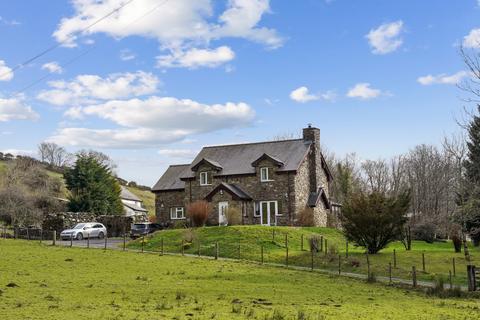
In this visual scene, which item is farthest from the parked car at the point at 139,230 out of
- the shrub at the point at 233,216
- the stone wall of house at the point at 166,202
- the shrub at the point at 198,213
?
the stone wall of house at the point at 166,202

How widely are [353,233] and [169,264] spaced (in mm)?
13386

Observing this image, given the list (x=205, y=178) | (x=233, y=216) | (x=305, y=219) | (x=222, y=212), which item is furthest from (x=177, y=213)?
(x=305, y=219)

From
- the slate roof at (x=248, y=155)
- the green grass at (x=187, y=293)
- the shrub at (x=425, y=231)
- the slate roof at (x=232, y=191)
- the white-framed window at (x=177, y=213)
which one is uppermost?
the slate roof at (x=248, y=155)

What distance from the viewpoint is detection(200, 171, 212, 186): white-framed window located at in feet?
186

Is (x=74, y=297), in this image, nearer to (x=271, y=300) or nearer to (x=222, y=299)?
(x=222, y=299)

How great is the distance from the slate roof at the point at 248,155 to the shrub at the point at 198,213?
561 centimetres

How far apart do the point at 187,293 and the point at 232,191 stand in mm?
33554

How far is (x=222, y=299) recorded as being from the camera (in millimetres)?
18016

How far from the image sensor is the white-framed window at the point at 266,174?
53.9m

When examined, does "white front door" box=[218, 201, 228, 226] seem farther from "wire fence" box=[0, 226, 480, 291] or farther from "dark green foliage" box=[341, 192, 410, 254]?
"dark green foliage" box=[341, 192, 410, 254]

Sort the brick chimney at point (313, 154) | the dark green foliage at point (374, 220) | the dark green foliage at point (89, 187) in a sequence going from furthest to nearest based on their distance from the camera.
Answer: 1. the dark green foliage at point (89, 187)
2. the brick chimney at point (313, 154)
3. the dark green foliage at point (374, 220)

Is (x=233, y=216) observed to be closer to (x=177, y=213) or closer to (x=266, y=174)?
(x=266, y=174)

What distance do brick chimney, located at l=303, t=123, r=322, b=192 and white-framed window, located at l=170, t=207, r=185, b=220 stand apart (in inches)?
528

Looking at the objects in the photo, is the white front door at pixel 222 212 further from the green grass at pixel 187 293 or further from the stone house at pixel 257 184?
the green grass at pixel 187 293
